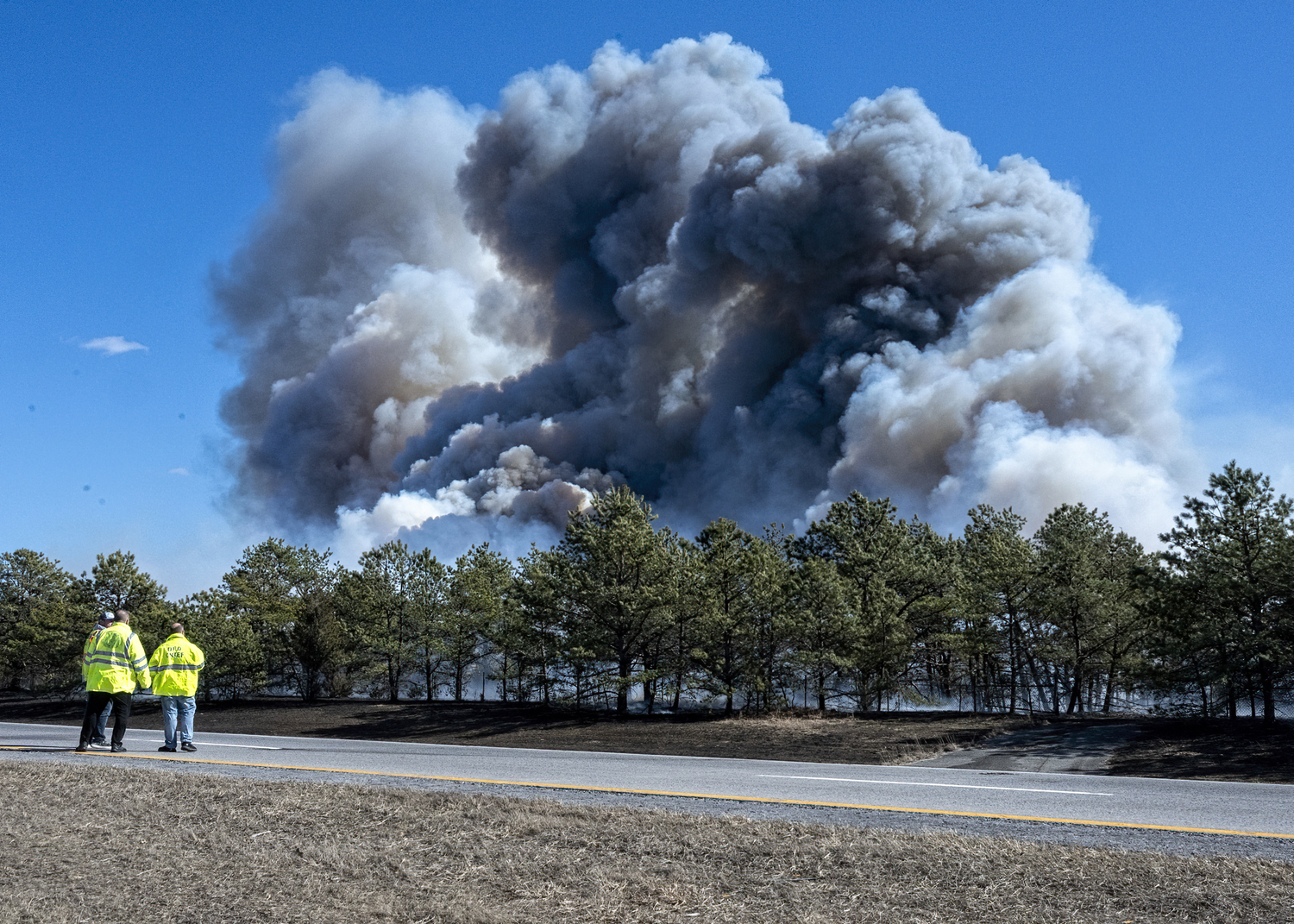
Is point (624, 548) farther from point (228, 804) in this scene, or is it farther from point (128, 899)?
point (128, 899)

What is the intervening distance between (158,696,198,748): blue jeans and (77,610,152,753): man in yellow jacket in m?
0.51

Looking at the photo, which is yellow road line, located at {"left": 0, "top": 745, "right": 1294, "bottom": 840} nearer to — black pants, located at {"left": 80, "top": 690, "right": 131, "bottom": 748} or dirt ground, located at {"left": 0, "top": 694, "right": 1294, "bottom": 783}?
black pants, located at {"left": 80, "top": 690, "right": 131, "bottom": 748}

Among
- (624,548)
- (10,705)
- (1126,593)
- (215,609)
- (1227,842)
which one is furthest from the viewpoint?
(10,705)

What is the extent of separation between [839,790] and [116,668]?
9101 millimetres

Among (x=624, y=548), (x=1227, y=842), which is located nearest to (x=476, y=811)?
(x=1227, y=842)

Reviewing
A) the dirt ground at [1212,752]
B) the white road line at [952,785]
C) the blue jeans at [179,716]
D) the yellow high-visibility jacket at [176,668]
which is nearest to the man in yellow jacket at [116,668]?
the yellow high-visibility jacket at [176,668]

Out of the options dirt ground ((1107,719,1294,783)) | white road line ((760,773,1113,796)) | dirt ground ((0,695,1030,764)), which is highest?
white road line ((760,773,1113,796))

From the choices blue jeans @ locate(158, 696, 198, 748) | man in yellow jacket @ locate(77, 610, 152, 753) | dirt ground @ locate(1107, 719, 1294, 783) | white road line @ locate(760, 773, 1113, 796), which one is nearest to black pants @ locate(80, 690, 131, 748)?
man in yellow jacket @ locate(77, 610, 152, 753)

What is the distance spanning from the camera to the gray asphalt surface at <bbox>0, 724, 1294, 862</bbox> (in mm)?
6754

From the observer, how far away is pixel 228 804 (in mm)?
7297

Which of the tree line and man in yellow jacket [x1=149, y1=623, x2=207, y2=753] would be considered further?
the tree line

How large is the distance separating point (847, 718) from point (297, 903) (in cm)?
2246

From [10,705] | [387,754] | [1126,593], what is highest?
[1126,593]

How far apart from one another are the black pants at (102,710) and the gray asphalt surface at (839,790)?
0.93ft
